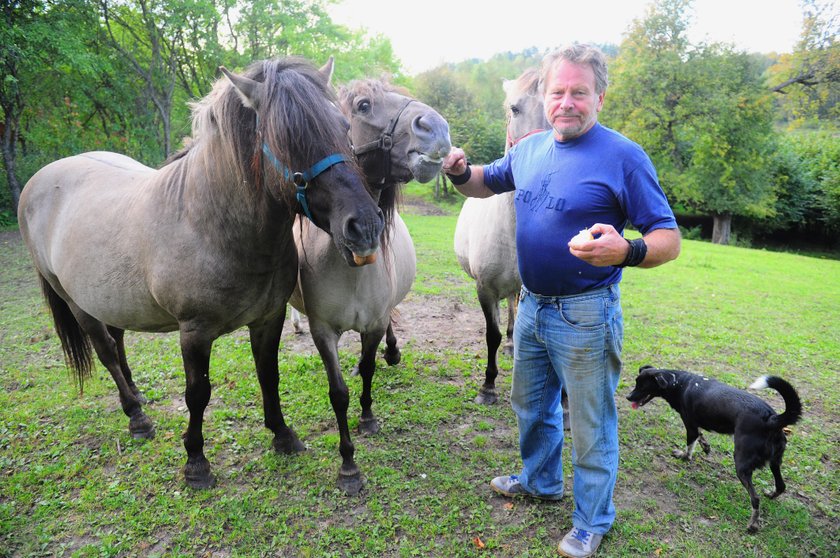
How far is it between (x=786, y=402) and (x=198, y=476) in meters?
3.59

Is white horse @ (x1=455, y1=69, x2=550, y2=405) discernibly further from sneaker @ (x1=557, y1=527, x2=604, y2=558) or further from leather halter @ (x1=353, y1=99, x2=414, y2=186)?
sneaker @ (x1=557, y1=527, x2=604, y2=558)

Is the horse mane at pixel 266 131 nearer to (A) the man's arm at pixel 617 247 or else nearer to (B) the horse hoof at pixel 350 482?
(A) the man's arm at pixel 617 247

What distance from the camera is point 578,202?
79.3 inches

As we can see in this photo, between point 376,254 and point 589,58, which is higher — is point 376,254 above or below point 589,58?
below

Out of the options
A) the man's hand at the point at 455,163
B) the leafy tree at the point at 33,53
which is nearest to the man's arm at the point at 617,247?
the man's hand at the point at 455,163

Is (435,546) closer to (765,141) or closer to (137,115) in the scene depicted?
(137,115)

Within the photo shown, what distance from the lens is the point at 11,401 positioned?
3949 millimetres

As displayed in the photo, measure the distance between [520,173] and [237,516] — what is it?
261cm

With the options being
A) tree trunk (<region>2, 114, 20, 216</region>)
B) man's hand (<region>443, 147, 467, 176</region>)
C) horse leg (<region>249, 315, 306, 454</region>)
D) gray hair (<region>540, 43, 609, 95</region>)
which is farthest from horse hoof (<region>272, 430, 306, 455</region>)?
tree trunk (<region>2, 114, 20, 216</region>)

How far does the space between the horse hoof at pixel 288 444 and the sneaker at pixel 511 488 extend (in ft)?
4.74

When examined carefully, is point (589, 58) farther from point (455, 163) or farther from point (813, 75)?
point (813, 75)

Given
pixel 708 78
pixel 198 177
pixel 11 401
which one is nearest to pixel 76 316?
pixel 11 401

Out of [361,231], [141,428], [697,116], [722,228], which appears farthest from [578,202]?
[722,228]

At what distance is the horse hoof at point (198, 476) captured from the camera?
9.45 feet
